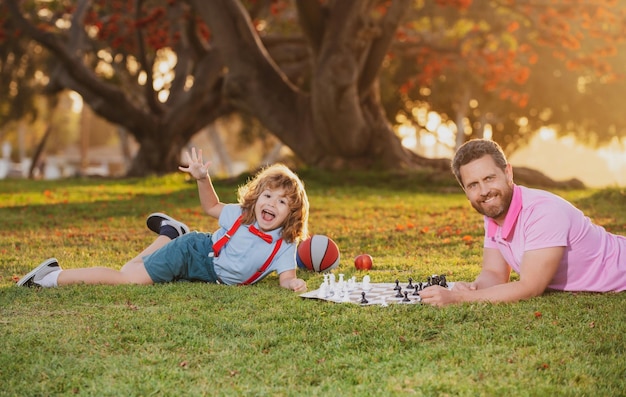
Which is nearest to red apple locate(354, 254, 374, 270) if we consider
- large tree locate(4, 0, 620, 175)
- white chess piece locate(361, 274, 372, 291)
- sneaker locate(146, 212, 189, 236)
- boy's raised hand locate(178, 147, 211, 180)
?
white chess piece locate(361, 274, 372, 291)

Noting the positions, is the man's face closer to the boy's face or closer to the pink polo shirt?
the pink polo shirt

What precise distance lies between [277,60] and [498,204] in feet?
62.4

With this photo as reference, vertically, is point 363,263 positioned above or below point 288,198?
below

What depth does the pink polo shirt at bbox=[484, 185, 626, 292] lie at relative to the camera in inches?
221

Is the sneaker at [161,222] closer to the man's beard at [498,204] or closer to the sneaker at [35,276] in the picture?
the sneaker at [35,276]

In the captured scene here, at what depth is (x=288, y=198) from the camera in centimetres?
661

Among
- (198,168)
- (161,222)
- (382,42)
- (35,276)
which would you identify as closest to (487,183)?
(198,168)

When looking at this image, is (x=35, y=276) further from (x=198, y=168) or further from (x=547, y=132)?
(x=547, y=132)

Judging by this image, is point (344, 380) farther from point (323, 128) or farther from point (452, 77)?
point (452, 77)

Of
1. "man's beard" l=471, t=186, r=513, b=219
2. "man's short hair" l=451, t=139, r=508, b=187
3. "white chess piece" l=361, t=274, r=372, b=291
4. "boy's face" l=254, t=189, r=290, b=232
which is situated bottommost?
"white chess piece" l=361, t=274, r=372, b=291

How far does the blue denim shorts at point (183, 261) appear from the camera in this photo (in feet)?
22.1

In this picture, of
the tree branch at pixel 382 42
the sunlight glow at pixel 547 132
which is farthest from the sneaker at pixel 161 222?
the sunlight glow at pixel 547 132

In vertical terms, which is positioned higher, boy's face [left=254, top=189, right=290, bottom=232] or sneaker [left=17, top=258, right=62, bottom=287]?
boy's face [left=254, top=189, right=290, bottom=232]

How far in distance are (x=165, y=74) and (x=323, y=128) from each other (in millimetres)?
17409
